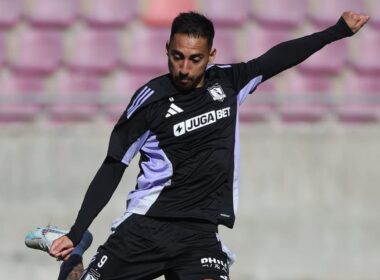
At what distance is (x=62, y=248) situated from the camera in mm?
5898

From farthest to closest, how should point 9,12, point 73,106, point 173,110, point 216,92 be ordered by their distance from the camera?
point 9,12
point 73,106
point 216,92
point 173,110

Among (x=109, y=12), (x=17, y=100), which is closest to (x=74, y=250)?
(x=17, y=100)

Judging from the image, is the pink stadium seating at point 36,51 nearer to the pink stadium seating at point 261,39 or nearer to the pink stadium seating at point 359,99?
the pink stadium seating at point 261,39

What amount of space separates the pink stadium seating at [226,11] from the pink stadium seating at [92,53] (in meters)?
0.86

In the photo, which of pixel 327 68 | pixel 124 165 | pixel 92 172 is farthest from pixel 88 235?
pixel 327 68

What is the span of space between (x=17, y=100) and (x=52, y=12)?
3.71 ft

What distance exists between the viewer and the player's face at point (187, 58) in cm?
583

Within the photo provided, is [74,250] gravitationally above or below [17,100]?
below

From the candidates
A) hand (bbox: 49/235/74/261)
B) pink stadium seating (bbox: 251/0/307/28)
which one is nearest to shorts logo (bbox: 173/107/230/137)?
hand (bbox: 49/235/74/261)

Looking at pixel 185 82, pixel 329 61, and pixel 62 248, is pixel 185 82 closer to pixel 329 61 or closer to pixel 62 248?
pixel 62 248

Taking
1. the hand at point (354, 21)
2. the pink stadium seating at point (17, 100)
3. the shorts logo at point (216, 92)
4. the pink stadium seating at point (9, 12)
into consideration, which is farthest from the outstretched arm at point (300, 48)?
the pink stadium seating at point (9, 12)

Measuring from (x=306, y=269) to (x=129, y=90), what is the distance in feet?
6.92

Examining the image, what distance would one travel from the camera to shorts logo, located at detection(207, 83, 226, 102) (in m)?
6.03

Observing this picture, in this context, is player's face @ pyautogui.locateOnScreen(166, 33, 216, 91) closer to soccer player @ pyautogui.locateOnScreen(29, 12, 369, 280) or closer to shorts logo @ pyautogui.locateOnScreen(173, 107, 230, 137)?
soccer player @ pyautogui.locateOnScreen(29, 12, 369, 280)
